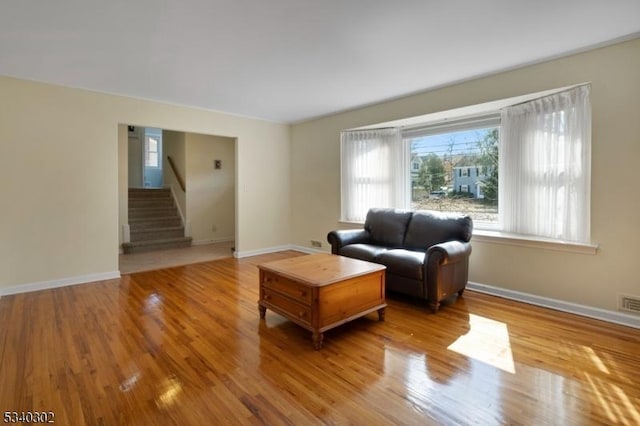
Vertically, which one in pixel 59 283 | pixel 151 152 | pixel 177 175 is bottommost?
pixel 59 283

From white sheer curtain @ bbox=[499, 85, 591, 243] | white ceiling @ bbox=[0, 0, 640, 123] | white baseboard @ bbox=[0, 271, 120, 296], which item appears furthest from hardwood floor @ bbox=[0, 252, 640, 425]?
white ceiling @ bbox=[0, 0, 640, 123]

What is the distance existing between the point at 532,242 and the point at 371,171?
2.41 metres

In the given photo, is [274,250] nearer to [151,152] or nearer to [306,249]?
[306,249]

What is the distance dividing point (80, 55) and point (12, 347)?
2.56 m

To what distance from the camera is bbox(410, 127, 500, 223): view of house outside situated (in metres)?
3.93

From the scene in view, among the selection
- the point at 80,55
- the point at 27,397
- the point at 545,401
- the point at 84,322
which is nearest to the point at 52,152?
the point at 80,55

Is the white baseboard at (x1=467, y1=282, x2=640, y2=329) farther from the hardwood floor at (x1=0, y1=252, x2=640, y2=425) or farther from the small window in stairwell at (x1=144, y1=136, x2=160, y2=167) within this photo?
the small window in stairwell at (x1=144, y1=136, x2=160, y2=167)

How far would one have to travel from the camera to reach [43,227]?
12.0ft

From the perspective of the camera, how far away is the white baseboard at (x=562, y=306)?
2.70 metres

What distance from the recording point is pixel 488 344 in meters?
2.38

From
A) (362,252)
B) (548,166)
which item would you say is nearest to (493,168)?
(548,166)

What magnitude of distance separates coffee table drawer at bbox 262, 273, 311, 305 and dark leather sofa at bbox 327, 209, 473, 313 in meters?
1.21

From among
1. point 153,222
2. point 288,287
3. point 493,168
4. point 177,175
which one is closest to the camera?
point 288,287

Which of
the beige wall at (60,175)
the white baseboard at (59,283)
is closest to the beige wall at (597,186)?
the beige wall at (60,175)
